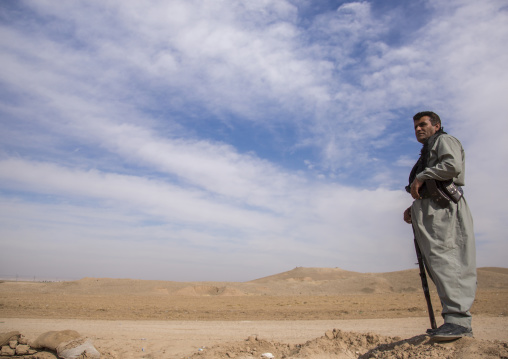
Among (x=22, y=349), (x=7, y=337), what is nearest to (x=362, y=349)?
(x=22, y=349)

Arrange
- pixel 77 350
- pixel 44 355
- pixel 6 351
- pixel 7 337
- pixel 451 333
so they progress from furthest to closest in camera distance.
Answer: pixel 7 337 → pixel 6 351 → pixel 44 355 → pixel 77 350 → pixel 451 333

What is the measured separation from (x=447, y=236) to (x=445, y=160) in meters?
0.71

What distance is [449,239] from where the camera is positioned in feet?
10.9

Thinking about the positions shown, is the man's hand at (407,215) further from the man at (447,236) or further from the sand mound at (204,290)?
the sand mound at (204,290)

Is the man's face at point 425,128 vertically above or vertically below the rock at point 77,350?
above

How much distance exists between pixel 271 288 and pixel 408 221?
28.5 metres

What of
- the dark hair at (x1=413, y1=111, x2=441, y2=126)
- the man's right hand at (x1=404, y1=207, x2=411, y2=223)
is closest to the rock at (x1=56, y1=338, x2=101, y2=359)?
the man's right hand at (x1=404, y1=207, x2=411, y2=223)

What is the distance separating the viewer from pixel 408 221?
3859mm

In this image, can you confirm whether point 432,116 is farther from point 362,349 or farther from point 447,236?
point 362,349

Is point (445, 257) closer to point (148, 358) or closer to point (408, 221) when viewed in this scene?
point (408, 221)

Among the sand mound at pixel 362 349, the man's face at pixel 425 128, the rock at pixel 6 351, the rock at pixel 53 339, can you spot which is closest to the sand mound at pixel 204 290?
the rock at pixel 53 339

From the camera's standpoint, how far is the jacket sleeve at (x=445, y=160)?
3307mm

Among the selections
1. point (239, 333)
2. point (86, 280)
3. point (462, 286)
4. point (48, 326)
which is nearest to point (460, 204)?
point (462, 286)

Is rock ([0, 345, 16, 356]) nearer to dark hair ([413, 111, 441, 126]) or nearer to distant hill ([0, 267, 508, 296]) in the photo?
dark hair ([413, 111, 441, 126])
